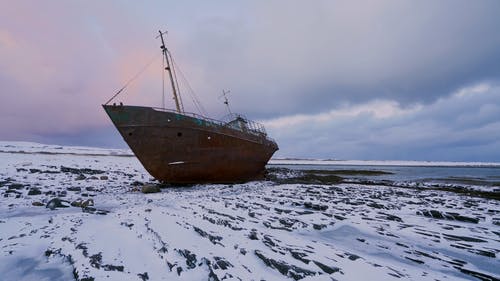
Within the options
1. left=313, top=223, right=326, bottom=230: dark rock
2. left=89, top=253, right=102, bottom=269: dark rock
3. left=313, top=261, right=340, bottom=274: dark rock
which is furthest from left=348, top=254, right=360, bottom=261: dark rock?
left=89, top=253, right=102, bottom=269: dark rock

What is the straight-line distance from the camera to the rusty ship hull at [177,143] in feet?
40.5

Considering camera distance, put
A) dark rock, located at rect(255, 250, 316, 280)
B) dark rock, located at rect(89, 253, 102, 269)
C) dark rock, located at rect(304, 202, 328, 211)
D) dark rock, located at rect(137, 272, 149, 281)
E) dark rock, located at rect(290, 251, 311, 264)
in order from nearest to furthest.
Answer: dark rock, located at rect(137, 272, 149, 281), dark rock, located at rect(255, 250, 316, 280), dark rock, located at rect(89, 253, 102, 269), dark rock, located at rect(290, 251, 311, 264), dark rock, located at rect(304, 202, 328, 211)

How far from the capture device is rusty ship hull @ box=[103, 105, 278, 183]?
40.5 feet

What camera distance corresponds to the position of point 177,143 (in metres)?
12.9

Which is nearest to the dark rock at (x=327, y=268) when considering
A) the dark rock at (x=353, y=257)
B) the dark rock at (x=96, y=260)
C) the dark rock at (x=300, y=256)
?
the dark rock at (x=300, y=256)

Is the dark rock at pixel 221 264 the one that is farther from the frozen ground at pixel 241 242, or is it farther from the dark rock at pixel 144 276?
the dark rock at pixel 144 276

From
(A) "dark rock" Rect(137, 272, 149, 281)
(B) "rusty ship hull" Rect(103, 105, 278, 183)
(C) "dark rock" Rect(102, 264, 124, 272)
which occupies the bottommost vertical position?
(A) "dark rock" Rect(137, 272, 149, 281)

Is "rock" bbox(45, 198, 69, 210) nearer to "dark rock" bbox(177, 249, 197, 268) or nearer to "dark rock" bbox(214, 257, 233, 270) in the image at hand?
"dark rock" bbox(177, 249, 197, 268)

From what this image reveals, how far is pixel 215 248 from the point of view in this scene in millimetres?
4305

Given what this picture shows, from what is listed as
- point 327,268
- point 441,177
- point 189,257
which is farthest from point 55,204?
point 441,177

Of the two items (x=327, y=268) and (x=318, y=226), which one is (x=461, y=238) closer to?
(x=318, y=226)

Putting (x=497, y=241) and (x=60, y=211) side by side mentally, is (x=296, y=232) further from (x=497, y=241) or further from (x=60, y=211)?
(x=60, y=211)

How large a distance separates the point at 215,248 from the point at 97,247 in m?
1.86

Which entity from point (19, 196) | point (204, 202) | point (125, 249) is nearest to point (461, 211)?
point (204, 202)
